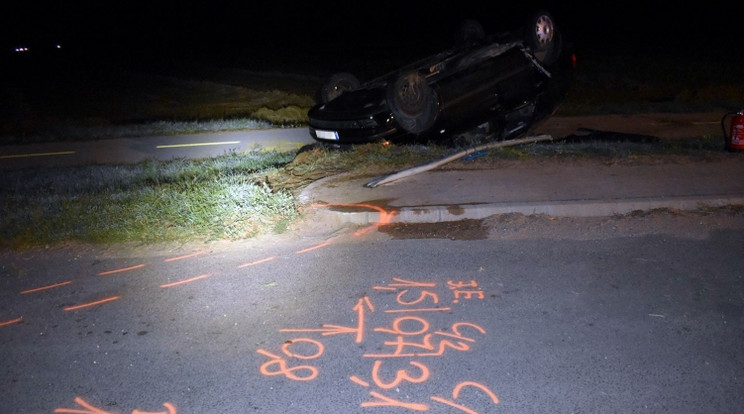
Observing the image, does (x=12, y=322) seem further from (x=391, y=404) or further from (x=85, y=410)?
(x=391, y=404)

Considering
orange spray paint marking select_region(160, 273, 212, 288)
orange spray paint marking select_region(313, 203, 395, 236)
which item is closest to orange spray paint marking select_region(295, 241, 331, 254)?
orange spray paint marking select_region(313, 203, 395, 236)

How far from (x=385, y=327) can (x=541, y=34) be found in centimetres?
679

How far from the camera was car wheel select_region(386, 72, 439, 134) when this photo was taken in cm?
878

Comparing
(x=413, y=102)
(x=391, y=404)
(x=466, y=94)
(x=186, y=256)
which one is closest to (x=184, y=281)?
(x=186, y=256)

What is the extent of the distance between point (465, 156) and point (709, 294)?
4631 millimetres

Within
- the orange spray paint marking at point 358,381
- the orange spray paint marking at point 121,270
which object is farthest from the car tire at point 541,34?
the orange spray paint marking at point 358,381

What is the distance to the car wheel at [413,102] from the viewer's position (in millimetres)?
8781

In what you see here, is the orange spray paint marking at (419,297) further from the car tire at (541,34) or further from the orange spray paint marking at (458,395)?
the car tire at (541,34)

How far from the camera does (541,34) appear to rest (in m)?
9.88

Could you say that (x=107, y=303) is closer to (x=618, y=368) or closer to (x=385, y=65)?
(x=618, y=368)

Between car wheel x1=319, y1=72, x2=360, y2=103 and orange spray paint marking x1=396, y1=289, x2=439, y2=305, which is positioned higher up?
car wheel x1=319, y1=72, x2=360, y2=103

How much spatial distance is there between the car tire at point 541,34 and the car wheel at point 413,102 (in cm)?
204

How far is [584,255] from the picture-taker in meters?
5.78

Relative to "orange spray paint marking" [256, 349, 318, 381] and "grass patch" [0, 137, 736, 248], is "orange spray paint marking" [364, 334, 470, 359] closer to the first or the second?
"orange spray paint marking" [256, 349, 318, 381]
